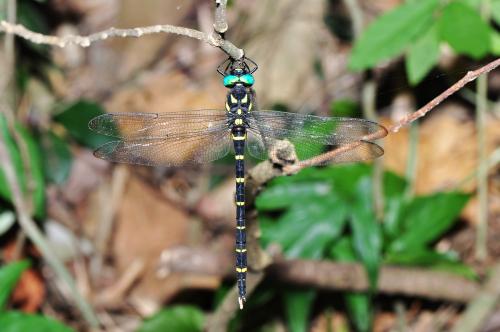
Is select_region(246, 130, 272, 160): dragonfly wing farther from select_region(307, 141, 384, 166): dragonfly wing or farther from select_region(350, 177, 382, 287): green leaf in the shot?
select_region(350, 177, 382, 287): green leaf

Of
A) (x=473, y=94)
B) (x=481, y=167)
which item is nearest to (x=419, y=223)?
(x=481, y=167)

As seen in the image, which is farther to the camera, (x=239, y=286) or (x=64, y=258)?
(x=64, y=258)

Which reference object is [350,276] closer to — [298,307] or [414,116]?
[298,307]

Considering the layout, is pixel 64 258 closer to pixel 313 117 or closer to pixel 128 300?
pixel 128 300

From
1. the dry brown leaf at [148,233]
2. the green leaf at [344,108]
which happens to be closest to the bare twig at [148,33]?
the green leaf at [344,108]

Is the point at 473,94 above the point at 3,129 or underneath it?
above

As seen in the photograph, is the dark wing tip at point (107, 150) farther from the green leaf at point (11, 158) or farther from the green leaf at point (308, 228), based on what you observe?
the green leaf at point (308, 228)
